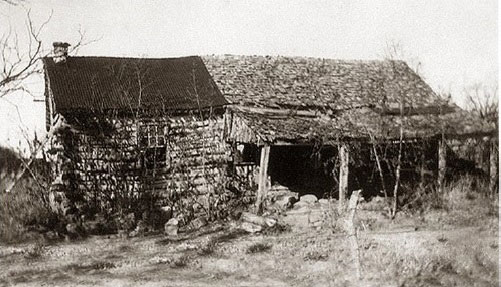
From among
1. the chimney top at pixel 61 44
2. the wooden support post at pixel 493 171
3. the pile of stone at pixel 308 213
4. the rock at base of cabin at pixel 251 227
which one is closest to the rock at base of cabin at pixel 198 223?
the rock at base of cabin at pixel 251 227

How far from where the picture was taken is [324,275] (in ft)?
32.6

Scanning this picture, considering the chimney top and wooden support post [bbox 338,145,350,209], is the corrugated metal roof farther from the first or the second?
wooden support post [bbox 338,145,350,209]

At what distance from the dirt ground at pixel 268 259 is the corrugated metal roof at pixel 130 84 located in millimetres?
6466

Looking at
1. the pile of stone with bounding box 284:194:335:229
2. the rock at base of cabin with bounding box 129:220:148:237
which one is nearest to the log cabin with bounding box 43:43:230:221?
the rock at base of cabin with bounding box 129:220:148:237

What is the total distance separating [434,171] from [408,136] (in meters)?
4.07

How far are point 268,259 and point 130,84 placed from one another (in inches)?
464

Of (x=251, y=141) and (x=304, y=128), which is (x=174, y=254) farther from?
(x=304, y=128)

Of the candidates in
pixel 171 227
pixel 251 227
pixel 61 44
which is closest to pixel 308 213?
pixel 251 227

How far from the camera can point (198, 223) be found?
52.0 feet

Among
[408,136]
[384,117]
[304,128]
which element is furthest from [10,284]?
[384,117]

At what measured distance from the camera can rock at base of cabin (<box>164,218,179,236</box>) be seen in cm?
1502

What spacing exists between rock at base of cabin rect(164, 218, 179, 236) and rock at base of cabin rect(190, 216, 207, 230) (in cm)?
51

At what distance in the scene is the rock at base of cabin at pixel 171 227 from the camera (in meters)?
15.0

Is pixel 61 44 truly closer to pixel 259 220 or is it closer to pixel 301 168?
pixel 301 168
